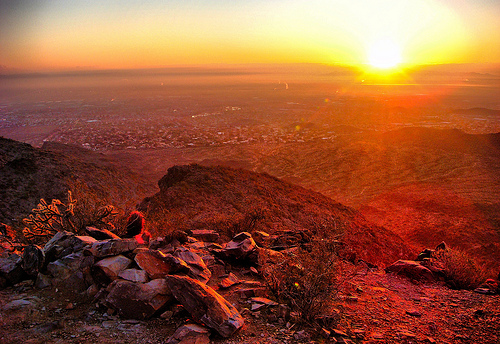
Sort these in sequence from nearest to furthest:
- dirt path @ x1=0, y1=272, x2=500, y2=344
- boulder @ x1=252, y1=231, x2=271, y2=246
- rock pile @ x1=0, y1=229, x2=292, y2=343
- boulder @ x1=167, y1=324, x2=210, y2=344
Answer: boulder @ x1=167, y1=324, x2=210, y2=344 → dirt path @ x1=0, y1=272, x2=500, y2=344 → rock pile @ x1=0, y1=229, x2=292, y2=343 → boulder @ x1=252, y1=231, x2=271, y2=246

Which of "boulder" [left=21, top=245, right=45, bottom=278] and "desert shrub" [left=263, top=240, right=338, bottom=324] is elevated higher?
"boulder" [left=21, top=245, right=45, bottom=278]

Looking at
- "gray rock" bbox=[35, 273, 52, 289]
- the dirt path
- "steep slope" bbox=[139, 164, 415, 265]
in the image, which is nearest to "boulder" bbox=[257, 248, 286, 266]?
the dirt path

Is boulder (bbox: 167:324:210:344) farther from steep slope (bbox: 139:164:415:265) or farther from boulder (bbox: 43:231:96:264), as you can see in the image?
steep slope (bbox: 139:164:415:265)

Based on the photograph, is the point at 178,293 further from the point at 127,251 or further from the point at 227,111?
the point at 227,111

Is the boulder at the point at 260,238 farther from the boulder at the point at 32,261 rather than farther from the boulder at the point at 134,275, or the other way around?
the boulder at the point at 32,261

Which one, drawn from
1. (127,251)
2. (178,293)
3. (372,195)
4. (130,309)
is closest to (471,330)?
(178,293)

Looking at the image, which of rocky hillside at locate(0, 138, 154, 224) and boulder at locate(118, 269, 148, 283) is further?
rocky hillside at locate(0, 138, 154, 224)

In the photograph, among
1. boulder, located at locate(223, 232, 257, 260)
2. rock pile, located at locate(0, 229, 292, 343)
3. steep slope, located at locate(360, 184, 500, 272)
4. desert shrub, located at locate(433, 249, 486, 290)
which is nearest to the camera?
rock pile, located at locate(0, 229, 292, 343)
